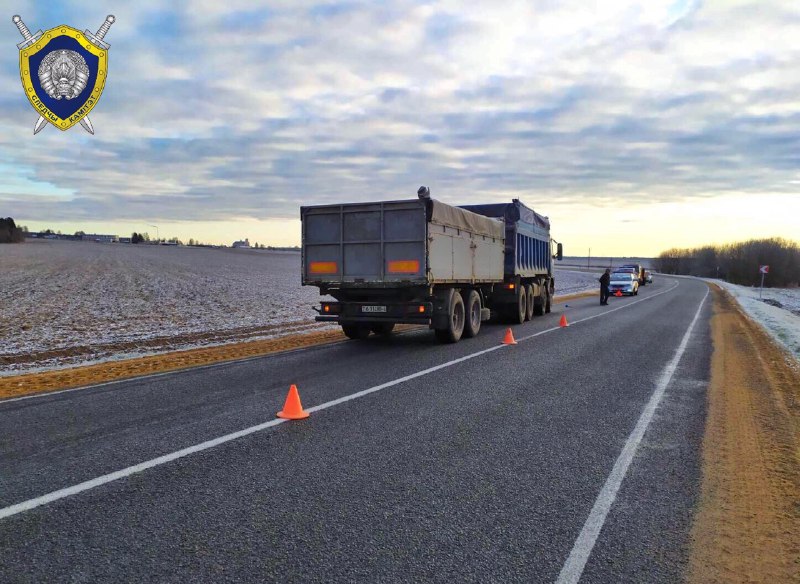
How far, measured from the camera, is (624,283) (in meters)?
39.0

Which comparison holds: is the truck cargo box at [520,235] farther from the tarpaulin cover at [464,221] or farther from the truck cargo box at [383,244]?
the truck cargo box at [383,244]

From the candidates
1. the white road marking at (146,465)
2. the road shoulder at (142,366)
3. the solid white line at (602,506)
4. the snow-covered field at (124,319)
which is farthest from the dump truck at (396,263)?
the solid white line at (602,506)

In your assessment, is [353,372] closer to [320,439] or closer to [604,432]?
[320,439]

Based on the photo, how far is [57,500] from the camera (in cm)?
406

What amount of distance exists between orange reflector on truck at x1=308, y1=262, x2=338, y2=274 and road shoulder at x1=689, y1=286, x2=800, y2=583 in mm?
7216

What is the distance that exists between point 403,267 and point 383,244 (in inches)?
24.7

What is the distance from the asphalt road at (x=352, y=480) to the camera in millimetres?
3309

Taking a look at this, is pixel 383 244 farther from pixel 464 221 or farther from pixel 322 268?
pixel 464 221

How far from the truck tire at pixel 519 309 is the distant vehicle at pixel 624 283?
2268 cm

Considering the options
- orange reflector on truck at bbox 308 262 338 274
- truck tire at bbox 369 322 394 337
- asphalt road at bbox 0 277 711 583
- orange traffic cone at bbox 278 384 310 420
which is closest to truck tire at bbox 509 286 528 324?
truck tire at bbox 369 322 394 337

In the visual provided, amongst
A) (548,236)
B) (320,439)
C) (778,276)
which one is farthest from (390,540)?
(778,276)

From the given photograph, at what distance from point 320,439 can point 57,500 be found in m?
2.20

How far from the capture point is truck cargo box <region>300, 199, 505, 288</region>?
11656 mm

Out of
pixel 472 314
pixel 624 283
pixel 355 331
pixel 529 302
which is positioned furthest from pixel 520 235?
pixel 624 283
